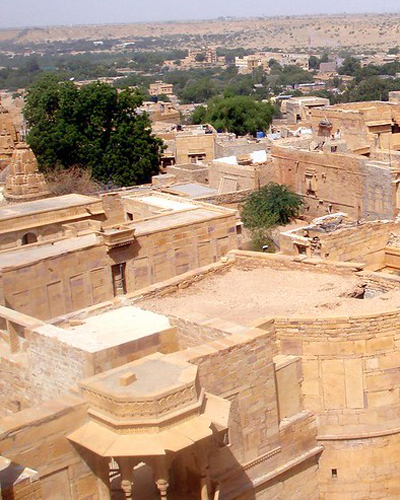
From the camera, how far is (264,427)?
10375 millimetres

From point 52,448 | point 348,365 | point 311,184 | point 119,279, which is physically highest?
point 52,448

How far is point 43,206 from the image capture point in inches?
751

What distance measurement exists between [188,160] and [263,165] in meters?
7.83

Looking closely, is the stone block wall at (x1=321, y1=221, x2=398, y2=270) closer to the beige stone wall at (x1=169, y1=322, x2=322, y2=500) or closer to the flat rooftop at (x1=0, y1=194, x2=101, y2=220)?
the flat rooftop at (x1=0, y1=194, x2=101, y2=220)

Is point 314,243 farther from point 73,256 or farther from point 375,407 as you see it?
point 375,407

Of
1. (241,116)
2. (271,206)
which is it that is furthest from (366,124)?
(241,116)

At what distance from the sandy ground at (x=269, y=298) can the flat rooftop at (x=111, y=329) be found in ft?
1.48

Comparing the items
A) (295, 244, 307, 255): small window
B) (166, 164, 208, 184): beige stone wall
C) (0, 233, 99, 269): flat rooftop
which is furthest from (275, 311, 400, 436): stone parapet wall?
(166, 164, 208, 184): beige stone wall

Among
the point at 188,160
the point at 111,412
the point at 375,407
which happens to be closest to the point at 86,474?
the point at 111,412

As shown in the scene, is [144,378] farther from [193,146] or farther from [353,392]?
[193,146]

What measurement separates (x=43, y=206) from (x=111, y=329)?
28.3 ft

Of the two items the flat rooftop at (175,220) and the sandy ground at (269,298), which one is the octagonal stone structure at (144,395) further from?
the flat rooftop at (175,220)

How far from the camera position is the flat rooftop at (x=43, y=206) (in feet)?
59.8

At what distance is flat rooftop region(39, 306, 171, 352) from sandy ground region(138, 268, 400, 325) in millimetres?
450
